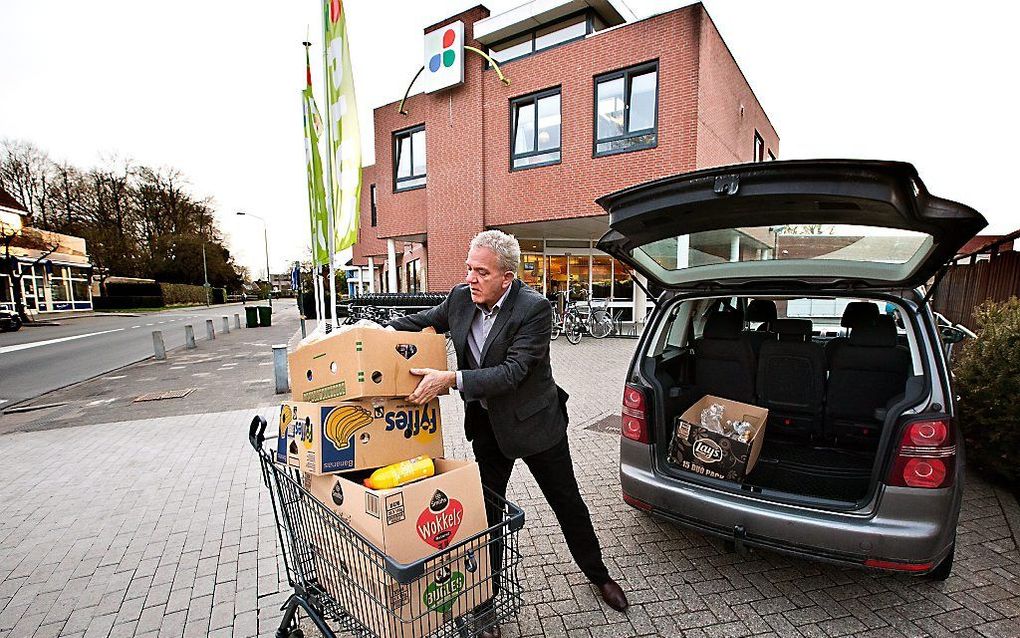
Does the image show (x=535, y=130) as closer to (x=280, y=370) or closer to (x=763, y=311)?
(x=280, y=370)

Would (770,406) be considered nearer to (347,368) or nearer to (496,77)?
(347,368)

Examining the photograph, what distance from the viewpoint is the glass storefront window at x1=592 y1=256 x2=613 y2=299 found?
1680cm

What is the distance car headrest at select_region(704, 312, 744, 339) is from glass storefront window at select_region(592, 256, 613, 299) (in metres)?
13.3

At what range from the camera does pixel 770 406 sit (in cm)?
343

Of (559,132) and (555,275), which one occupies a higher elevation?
(559,132)

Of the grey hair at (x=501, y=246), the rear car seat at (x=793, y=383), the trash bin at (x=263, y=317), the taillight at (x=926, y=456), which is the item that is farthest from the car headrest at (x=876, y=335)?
the trash bin at (x=263, y=317)

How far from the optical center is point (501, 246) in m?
2.08

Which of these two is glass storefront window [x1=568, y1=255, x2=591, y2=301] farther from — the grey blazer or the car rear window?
the grey blazer

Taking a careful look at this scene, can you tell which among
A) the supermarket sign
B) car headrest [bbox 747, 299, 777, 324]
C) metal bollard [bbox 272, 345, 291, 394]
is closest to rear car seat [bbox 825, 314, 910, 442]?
car headrest [bbox 747, 299, 777, 324]

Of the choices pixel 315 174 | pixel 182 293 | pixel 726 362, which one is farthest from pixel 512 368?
pixel 182 293

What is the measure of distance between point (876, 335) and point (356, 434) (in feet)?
10.8

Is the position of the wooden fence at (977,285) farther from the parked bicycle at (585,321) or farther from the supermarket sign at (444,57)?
the supermarket sign at (444,57)

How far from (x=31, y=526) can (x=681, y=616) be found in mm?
4425

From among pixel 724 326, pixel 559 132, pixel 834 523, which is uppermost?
pixel 559 132
